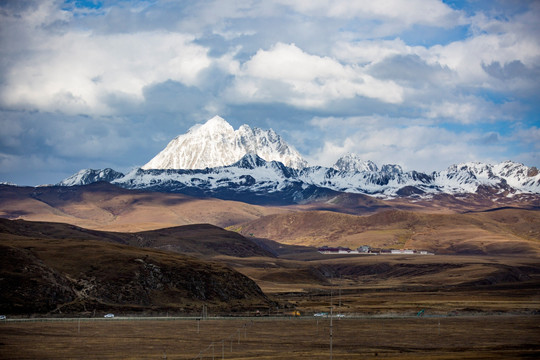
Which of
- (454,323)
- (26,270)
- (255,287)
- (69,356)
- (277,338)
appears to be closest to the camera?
(69,356)

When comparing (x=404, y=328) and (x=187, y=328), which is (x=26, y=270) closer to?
(x=187, y=328)

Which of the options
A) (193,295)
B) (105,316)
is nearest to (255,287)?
(193,295)

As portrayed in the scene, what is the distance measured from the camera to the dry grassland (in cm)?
8619

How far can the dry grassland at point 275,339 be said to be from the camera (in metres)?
86.2

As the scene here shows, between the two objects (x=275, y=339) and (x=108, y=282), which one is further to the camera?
(x=108, y=282)

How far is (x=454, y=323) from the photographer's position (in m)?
128

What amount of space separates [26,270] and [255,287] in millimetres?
57559

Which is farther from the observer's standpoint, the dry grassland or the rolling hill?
the rolling hill

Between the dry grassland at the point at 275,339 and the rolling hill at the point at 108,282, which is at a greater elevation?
the rolling hill at the point at 108,282

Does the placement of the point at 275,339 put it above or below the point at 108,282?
below

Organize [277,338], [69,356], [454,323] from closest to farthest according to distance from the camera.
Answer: [69,356]
[277,338]
[454,323]

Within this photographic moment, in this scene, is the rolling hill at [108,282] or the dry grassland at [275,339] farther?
the rolling hill at [108,282]

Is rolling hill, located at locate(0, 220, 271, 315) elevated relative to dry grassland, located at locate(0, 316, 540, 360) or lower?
elevated

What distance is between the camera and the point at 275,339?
4092 inches
